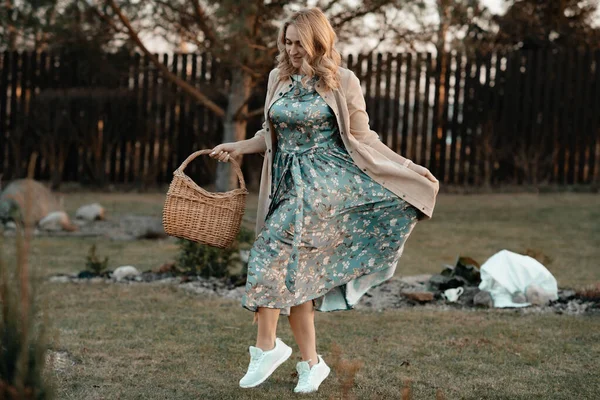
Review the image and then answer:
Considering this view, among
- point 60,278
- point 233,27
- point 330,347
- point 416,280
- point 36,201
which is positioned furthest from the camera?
point 36,201

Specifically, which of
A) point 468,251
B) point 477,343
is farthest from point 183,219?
point 468,251

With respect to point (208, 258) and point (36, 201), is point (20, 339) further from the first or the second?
point (36, 201)

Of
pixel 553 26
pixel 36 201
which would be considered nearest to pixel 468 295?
pixel 36 201

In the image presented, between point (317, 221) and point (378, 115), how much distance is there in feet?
30.4

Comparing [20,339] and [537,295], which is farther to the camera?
[537,295]

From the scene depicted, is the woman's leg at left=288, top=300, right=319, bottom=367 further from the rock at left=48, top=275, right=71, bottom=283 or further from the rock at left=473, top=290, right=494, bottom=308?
the rock at left=48, top=275, right=71, bottom=283

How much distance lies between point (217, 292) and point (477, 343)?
2.15 meters

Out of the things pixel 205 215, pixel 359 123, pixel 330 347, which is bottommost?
pixel 330 347

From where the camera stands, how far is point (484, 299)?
5820 mm

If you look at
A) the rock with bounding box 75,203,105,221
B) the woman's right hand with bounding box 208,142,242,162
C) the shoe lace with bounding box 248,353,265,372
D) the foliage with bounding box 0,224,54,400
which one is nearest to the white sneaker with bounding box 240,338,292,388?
the shoe lace with bounding box 248,353,265,372

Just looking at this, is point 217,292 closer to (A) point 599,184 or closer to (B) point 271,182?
(B) point 271,182

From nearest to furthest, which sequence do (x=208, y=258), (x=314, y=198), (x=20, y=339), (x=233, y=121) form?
1. (x=20, y=339)
2. (x=314, y=198)
3. (x=208, y=258)
4. (x=233, y=121)

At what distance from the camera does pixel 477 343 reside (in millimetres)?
4809

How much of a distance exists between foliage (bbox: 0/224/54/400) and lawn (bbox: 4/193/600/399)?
335 millimetres
